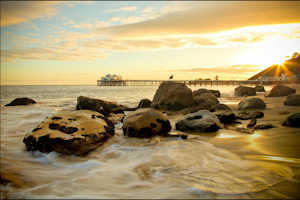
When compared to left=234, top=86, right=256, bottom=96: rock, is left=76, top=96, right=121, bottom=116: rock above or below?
below

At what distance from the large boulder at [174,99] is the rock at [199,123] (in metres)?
4.03

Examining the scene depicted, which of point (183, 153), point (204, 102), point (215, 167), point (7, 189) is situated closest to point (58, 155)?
point (7, 189)

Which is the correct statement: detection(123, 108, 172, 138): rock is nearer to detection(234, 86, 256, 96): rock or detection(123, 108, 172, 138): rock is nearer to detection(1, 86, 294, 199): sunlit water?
detection(1, 86, 294, 199): sunlit water

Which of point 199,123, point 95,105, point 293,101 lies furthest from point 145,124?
point 293,101

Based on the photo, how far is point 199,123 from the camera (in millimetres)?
5621

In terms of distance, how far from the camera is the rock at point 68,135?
379 cm

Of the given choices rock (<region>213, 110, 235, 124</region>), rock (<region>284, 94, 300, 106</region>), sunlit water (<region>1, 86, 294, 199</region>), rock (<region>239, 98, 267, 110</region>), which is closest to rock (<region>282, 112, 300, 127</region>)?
rock (<region>213, 110, 235, 124</region>)

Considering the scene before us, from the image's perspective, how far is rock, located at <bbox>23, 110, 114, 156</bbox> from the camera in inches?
149

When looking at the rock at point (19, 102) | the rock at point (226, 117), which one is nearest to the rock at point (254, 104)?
the rock at point (226, 117)

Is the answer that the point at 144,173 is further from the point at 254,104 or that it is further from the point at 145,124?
the point at 254,104

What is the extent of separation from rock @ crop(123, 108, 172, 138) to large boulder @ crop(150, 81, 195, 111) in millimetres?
4617

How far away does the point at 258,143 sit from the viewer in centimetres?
414

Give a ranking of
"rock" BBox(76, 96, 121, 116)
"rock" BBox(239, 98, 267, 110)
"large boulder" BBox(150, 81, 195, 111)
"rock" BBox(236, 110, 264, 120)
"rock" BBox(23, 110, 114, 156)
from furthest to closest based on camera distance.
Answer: "rock" BBox(76, 96, 121, 116)
"large boulder" BBox(150, 81, 195, 111)
"rock" BBox(239, 98, 267, 110)
"rock" BBox(236, 110, 264, 120)
"rock" BBox(23, 110, 114, 156)

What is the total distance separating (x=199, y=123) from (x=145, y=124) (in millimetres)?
1708
